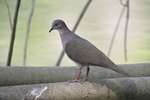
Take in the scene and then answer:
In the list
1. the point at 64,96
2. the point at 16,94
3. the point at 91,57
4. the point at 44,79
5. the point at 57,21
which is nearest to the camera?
the point at 16,94

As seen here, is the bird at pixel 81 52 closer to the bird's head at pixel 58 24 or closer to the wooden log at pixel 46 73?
the bird's head at pixel 58 24

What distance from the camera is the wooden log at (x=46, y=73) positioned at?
72.4 inches

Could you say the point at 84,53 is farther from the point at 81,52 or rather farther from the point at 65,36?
the point at 65,36

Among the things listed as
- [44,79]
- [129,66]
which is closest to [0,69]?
[44,79]

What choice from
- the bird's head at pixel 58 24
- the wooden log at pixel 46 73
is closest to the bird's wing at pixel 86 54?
the bird's head at pixel 58 24

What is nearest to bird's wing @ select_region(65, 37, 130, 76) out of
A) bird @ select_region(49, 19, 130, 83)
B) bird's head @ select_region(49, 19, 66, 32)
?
bird @ select_region(49, 19, 130, 83)

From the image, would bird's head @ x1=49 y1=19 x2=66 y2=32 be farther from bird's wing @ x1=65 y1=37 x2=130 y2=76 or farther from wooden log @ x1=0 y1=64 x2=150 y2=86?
wooden log @ x1=0 y1=64 x2=150 y2=86

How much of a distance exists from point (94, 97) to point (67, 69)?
592 mm

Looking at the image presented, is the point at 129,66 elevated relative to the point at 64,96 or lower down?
lower down

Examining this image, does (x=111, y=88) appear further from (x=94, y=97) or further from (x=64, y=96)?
(x=64, y=96)

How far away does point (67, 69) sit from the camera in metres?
2.11

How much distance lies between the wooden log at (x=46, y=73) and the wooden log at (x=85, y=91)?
43cm

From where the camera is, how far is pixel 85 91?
1.55m

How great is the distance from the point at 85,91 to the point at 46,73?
0.55 meters
